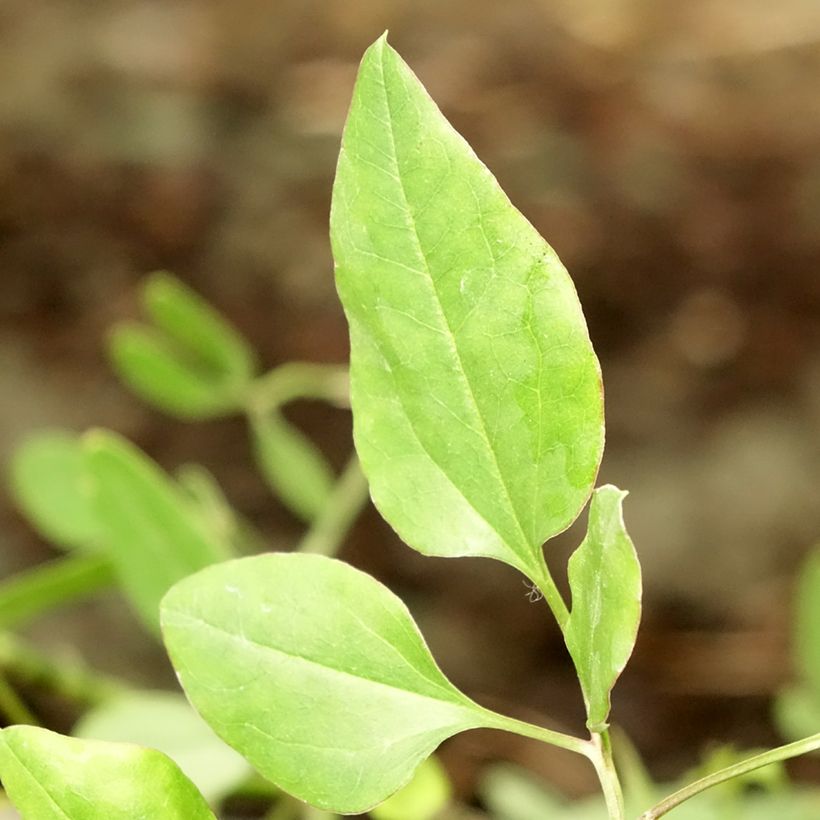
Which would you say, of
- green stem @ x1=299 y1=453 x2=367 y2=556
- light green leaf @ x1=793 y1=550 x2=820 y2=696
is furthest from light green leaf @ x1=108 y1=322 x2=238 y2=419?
light green leaf @ x1=793 y1=550 x2=820 y2=696

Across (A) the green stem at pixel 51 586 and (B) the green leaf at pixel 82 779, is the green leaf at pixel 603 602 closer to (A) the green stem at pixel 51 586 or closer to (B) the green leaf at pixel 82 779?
(B) the green leaf at pixel 82 779

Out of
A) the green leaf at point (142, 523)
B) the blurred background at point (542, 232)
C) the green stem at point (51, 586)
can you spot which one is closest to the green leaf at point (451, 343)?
the green leaf at point (142, 523)

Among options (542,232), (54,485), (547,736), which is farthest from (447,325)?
(542,232)

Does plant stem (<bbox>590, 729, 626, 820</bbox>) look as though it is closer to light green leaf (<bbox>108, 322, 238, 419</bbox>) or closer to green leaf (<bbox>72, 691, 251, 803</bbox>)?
green leaf (<bbox>72, 691, 251, 803</bbox>)

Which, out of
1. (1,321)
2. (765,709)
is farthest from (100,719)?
(1,321)

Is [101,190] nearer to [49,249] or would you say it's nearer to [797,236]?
[49,249]

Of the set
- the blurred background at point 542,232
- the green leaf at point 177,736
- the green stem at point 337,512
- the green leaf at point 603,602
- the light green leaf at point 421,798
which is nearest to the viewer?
the green leaf at point 603,602
